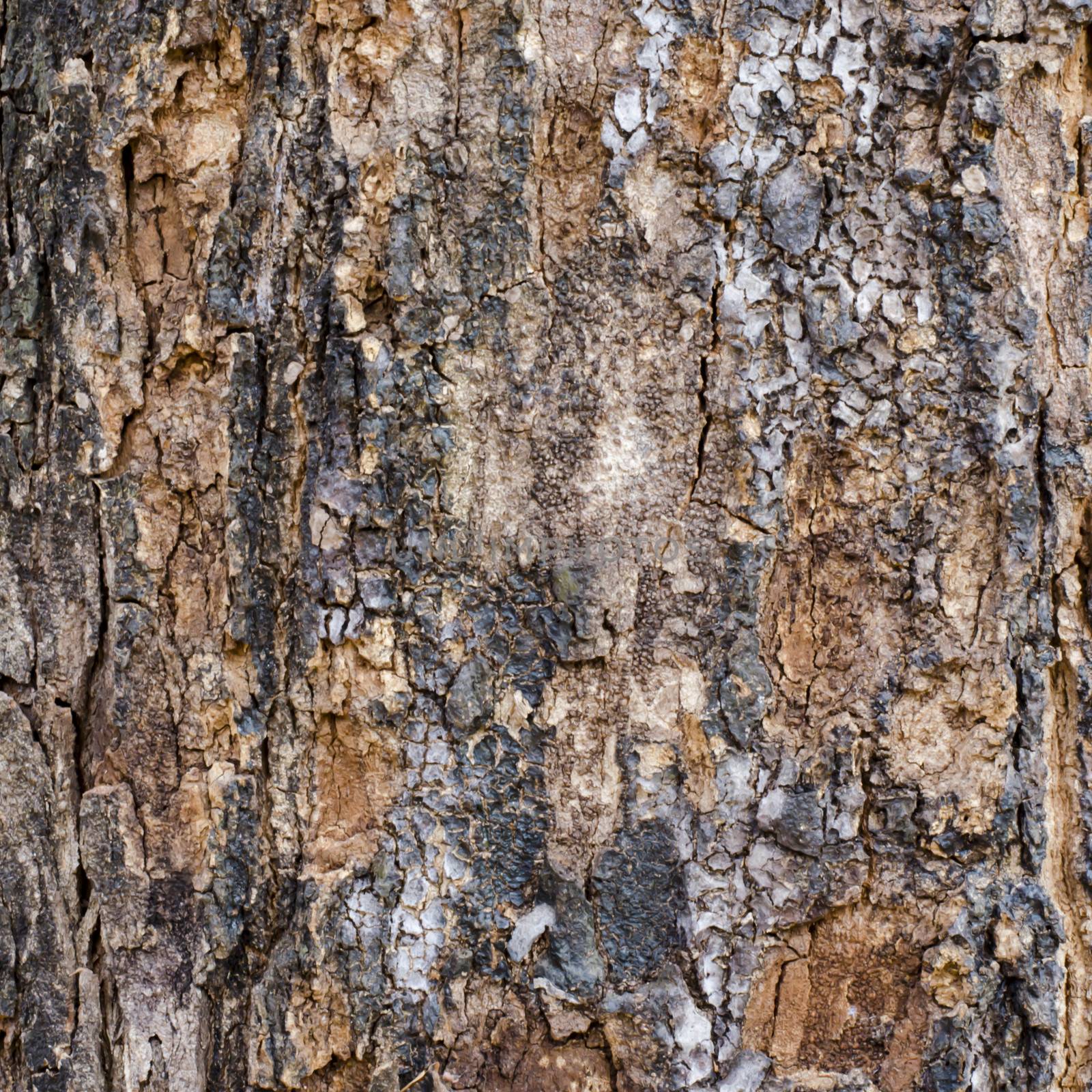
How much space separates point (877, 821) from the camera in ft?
3.76

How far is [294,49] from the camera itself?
114 centimetres

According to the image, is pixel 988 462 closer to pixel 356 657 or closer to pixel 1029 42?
pixel 1029 42

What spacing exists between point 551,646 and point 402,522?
24 cm

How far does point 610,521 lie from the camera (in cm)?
113

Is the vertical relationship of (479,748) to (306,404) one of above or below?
below

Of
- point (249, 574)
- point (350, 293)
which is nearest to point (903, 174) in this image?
point (350, 293)

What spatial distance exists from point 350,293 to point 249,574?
15.0 inches

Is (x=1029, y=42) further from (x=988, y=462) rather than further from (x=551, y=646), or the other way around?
(x=551, y=646)

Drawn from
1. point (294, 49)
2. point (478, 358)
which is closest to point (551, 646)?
point (478, 358)

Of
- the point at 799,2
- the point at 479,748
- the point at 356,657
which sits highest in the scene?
the point at 799,2

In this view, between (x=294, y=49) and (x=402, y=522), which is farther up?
(x=294, y=49)

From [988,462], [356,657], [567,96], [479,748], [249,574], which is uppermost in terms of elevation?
[567,96]

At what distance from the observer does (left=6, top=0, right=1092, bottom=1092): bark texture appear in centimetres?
111

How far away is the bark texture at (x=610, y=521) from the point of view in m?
1.11
